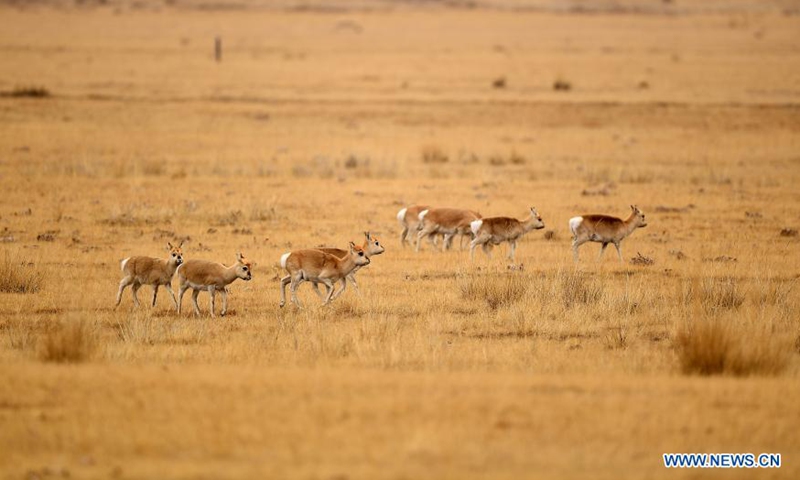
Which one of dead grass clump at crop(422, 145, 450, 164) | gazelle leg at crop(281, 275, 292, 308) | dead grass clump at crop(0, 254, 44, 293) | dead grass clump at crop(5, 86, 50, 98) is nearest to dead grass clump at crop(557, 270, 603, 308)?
gazelle leg at crop(281, 275, 292, 308)

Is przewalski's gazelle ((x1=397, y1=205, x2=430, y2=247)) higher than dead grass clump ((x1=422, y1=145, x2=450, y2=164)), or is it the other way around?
dead grass clump ((x1=422, y1=145, x2=450, y2=164))

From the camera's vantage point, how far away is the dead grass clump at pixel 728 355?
38.0 feet

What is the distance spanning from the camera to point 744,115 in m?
42.2

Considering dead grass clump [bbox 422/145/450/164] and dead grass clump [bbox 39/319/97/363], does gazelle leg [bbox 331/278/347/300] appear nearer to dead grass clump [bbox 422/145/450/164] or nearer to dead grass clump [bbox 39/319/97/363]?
dead grass clump [bbox 39/319/97/363]

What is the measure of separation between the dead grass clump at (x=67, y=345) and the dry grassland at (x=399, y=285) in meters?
0.03

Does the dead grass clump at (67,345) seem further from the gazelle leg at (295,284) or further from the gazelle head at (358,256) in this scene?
the gazelle head at (358,256)

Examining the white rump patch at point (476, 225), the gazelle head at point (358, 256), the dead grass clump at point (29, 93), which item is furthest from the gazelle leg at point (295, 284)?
the dead grass clump at point (29, 93)

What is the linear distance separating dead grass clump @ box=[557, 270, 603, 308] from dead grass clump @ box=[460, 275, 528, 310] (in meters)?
0.57

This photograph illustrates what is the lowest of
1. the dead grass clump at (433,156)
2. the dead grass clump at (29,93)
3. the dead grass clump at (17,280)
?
the dead grass clump at (17,280)

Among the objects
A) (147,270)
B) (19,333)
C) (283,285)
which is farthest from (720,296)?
(19,333)

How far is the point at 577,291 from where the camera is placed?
1570 centimetres

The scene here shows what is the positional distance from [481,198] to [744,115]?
779 inches

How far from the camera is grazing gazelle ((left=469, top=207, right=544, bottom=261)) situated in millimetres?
18828

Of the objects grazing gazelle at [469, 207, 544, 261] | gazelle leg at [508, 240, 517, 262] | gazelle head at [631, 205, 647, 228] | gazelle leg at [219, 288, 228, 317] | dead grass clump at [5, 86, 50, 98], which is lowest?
gazelle leg at [219, 288, 228, 317]
